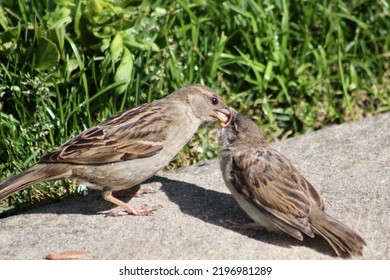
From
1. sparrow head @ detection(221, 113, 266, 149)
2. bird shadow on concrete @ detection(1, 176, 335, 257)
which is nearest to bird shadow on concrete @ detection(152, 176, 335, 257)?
bird shadow on concrete @ detection(1, 176, 335, 257)

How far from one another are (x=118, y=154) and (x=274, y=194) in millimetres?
1280

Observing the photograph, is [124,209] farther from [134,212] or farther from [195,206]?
[195,206]

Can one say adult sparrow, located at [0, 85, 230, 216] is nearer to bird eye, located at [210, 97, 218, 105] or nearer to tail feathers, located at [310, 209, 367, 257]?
bird eye, located at [210, 97, 218, 105]

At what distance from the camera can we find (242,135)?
5.60 m

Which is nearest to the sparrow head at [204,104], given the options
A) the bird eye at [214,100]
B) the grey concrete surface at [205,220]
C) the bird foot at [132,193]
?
the bird eye at [214,100]

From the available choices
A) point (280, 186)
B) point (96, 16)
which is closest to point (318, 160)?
point (280, 186)

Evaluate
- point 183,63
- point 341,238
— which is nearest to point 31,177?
point 183,63

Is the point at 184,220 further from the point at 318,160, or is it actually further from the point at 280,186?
the point at 318,160

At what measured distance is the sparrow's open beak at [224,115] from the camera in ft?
19.6

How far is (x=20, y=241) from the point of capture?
5227 mm

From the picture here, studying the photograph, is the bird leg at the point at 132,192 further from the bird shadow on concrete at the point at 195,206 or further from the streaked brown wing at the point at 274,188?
the streaked brown wing at the point at 274,188

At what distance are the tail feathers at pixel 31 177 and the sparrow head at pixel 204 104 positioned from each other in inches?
48.1

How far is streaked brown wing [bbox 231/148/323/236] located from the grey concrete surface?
0.70ft

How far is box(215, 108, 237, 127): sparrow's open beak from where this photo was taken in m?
5.98
